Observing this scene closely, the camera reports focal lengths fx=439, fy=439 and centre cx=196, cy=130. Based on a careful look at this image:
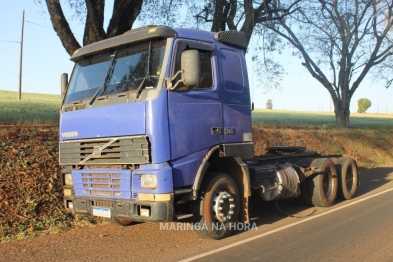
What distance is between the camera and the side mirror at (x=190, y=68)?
6051 mm

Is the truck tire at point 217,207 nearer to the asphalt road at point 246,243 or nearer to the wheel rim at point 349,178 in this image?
the asphalt road at point 246,243

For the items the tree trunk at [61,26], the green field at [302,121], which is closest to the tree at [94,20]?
the tree trunk at [61,26]

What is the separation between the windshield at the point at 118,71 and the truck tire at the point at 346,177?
5973 mm

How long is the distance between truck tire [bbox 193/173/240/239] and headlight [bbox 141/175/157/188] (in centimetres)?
98

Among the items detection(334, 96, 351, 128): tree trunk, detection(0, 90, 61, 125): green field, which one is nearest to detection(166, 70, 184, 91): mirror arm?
detection(0, 90, 61, 125): green field

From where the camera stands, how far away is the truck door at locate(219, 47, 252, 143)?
7156 millimetres

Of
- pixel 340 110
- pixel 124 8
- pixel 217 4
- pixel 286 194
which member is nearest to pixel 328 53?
pixel 340 110

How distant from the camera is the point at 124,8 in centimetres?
1216

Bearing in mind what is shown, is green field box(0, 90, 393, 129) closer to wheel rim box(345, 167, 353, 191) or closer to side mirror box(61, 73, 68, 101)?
side mirror box(61, 73, 68, 101)

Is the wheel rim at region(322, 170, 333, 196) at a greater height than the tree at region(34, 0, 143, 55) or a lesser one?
lesser

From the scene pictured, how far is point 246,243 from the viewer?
660 cm

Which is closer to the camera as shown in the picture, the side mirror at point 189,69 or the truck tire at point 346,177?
the side mirror at point 189,69

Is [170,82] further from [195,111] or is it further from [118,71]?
[118,71]

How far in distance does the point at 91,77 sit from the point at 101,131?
3.60ft
